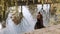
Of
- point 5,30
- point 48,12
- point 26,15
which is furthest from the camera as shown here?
point 48,12

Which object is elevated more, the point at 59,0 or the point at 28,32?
the point at 59,0

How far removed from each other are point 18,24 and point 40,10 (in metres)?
0.27

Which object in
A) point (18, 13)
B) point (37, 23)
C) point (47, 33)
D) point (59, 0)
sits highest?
point (59, 0)

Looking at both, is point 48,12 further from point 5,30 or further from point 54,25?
point 5,30

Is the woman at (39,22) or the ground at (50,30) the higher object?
the woman at (39,22)

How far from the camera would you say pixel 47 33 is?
4.48 ft

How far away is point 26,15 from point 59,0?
0.42 metres

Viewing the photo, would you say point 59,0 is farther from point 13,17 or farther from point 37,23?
point 13,17

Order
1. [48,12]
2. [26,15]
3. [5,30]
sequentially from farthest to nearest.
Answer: [48,12] < [26,15] < [5,30]

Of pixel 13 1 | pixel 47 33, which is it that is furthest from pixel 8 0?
pixel 47 33

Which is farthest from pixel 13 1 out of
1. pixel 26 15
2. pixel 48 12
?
pixel 48 12

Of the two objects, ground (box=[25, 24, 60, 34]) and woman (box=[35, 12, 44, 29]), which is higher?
woman (box=[35, 12, 44, 29])

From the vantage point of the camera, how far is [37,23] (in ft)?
4.46

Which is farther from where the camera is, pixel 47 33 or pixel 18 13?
pixel 47 33
